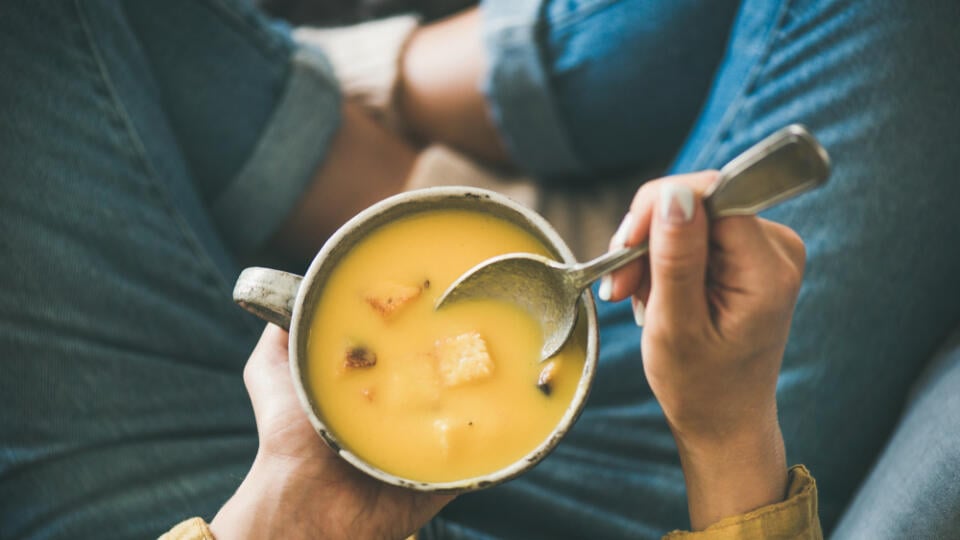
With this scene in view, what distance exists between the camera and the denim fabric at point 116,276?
917mm

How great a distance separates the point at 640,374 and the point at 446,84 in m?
0.62

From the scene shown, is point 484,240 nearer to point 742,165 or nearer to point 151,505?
point 742,165

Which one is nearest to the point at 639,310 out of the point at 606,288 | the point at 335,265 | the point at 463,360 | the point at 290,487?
the point at 606,288

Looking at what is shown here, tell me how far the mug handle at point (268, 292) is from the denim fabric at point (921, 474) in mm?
720

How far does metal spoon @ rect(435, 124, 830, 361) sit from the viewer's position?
53 cm

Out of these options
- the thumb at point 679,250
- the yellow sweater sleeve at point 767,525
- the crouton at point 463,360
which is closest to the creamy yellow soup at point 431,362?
the crouton at point 463,360

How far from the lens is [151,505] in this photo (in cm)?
94

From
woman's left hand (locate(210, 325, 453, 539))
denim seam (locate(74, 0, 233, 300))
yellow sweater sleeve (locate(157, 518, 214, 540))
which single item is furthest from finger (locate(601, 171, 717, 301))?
denim seam (locate(74, 0, 233, 300))

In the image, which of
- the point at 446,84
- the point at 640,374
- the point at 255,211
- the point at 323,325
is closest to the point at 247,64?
the point at 255,211

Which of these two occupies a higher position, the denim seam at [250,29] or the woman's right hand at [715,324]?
the denim seam at [250,29]

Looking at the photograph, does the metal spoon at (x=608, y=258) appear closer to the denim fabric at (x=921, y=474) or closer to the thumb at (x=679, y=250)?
the thumb at (x=679, y=250)

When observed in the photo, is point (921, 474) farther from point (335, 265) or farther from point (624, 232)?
point (335, 265)

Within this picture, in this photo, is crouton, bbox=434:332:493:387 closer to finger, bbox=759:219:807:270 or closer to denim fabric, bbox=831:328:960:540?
finger, bbox=759:219:807:270

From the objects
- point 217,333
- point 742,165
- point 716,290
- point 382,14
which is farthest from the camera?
point 382,14
